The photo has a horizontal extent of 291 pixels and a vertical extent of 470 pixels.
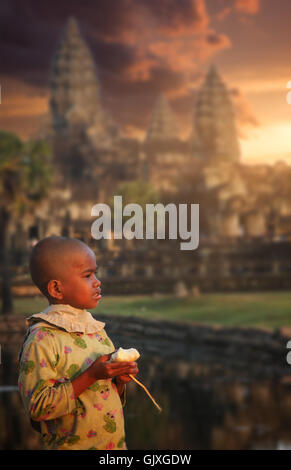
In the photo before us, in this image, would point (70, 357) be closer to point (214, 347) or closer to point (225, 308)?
point (214, 347)

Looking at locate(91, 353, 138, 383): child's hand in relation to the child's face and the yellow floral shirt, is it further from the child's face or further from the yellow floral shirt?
the child's face

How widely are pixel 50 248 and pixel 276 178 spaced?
64.9 ft

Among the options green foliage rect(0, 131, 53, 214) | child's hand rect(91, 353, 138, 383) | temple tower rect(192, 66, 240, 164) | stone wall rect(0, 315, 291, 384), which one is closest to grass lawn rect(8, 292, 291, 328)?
stone wall rect(0, 315, 291, 384)

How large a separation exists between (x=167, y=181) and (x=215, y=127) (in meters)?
7.81

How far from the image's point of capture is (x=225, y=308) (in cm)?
1602

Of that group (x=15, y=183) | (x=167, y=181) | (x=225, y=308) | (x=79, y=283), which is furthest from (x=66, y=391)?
(x=167, y=181)

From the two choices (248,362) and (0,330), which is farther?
(248,362)

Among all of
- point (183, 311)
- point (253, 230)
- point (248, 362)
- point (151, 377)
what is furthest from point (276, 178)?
point (151, 377)

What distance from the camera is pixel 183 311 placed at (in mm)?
15906

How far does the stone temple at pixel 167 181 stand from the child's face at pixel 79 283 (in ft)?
34.7

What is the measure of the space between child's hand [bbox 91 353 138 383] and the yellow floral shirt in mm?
88

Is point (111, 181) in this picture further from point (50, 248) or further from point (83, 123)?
point (50, 248)

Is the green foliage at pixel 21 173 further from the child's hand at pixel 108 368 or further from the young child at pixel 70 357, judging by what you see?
the child's hand at pixel 108 368

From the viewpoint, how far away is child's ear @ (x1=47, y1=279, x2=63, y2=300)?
6.56 feet
